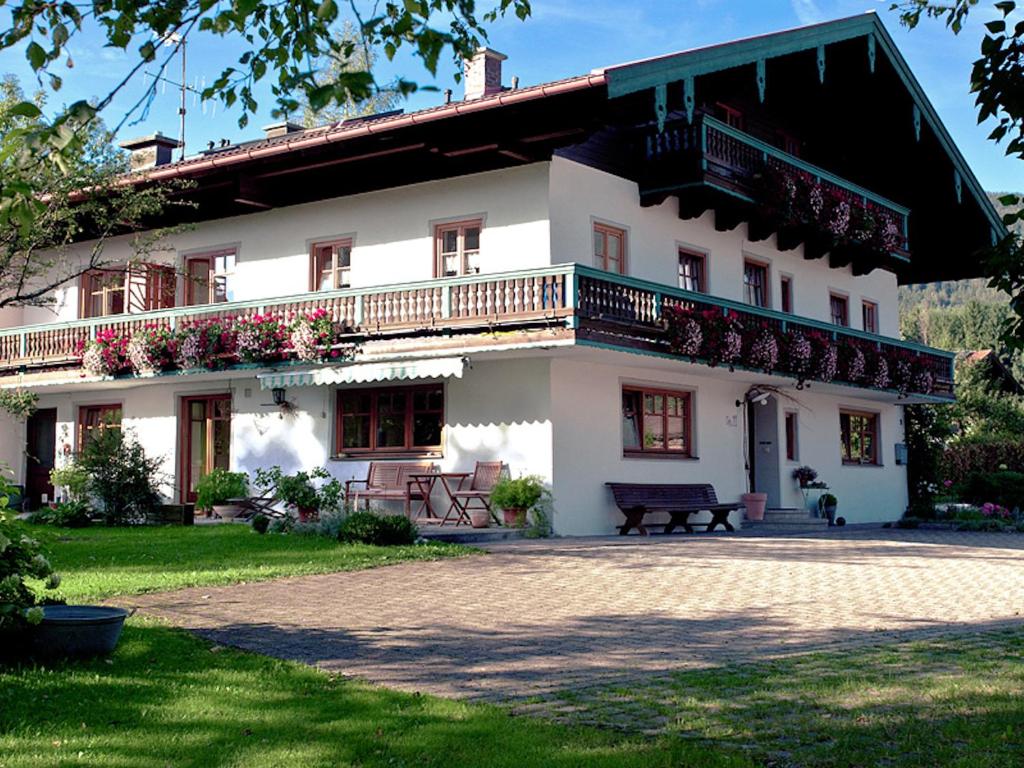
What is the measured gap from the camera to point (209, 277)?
22.5m

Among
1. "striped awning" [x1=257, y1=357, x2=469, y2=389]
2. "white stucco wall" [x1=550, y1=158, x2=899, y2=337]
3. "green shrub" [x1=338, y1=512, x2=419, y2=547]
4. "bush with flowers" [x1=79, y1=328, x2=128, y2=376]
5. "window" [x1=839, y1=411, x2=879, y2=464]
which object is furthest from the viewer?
"window" [x1=839, y1=411, x2=879, y2=464]

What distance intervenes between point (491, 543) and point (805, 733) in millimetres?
10725

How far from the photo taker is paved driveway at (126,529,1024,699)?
755cm

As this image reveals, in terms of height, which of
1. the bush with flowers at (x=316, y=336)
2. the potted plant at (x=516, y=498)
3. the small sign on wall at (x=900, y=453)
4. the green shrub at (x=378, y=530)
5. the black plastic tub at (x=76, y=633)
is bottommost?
the black plastic tub at (x=76, y=633)

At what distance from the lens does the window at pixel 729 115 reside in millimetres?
22102

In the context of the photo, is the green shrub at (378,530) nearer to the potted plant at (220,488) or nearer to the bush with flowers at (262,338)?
the bush with flowers at (262,338)

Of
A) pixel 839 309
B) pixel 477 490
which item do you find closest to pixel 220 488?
pixel 477 490

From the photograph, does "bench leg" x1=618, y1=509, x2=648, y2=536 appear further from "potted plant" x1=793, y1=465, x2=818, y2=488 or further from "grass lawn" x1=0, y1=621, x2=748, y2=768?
"grass lawn" x1=0, y1=621, x2=748, y2=768

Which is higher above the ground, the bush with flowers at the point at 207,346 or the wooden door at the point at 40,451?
the bush with flowers at the point at 207,346

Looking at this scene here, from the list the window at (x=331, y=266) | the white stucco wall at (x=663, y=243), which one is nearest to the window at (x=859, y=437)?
the white stucco wall at (x=663, y=243)

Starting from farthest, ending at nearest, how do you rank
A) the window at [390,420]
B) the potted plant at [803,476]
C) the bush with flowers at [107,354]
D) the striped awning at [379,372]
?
the potted plant at [803,476], the bush with flowers at [107,354], the window at [390,420], the striped awning at [379,372]

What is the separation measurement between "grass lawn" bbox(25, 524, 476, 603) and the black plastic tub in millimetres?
2517

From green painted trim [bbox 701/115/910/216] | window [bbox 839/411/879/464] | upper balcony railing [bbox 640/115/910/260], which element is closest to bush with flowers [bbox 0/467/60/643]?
upper balcony railing [bbox 640/115/910/260]

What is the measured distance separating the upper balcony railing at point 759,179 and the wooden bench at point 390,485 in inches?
245
